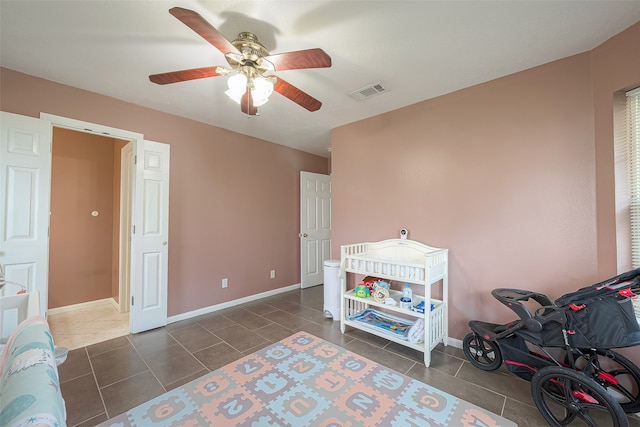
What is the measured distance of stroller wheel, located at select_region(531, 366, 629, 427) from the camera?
1.34m

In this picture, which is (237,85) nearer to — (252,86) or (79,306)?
(252,86)

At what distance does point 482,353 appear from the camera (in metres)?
2.09

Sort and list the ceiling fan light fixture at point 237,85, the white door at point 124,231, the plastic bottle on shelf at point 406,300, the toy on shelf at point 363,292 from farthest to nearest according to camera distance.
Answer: the white door at point 124,231 < the toy on shelf at point 363,292 < the plastic bottle on shelf at point 406,300 < the ceiling fan light fixture at point 237,85

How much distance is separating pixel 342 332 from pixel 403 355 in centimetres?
68

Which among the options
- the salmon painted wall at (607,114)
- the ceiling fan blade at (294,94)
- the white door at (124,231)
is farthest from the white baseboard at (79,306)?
the salmon painted wall at (607,114)

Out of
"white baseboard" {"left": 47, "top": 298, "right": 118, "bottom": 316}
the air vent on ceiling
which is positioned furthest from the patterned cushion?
"white baseboard" {"left": 47, "top": 298, "right": 118, "bottom": 316}

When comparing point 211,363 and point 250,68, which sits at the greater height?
point 250,68

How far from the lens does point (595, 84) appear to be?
1837 millimetres

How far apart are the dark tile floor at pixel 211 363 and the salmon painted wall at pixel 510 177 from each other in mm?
554

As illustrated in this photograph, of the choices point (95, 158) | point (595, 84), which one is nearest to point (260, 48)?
point (595, 84)

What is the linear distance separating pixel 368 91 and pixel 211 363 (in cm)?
290

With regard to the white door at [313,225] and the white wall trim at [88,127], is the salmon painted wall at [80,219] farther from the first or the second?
the white door at [313,225]

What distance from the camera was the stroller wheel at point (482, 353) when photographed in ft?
6.59

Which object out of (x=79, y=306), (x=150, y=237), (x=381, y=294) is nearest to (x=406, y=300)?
(x=381, y=294)
